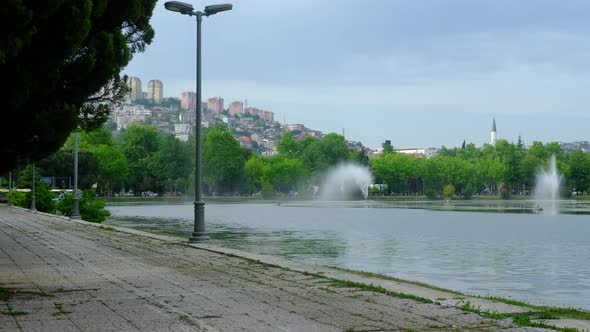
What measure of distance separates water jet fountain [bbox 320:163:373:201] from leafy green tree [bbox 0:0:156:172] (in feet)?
429

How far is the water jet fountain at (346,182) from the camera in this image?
14575cm

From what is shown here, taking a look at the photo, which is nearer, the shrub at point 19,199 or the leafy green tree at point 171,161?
the shrub at point 19,199

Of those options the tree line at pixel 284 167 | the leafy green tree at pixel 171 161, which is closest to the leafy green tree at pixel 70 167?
the tree line at pixel 284 167

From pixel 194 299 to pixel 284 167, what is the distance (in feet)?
457

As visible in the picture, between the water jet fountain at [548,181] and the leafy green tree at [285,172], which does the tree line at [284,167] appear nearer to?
the leafy green tree at [285,172]

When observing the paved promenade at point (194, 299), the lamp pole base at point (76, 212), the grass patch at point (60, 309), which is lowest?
the paved promenade at point (194, 299)

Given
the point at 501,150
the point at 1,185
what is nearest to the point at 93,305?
the point at 1,185

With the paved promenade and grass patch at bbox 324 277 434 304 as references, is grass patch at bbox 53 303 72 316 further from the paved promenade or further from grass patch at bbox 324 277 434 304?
grass patch at bbox 324 277 434 304

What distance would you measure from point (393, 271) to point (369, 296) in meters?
6.05

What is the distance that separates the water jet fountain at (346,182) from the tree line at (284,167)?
1864 mm

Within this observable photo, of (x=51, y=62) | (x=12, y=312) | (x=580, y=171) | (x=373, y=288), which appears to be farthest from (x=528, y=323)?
(x=580, y=171)

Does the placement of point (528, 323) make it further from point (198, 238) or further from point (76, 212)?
point (76, 212)

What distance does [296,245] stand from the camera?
85.8 feet

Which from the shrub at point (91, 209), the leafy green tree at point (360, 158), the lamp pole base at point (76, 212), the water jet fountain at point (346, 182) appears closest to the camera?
the lamp pole base at point (76, 212)
